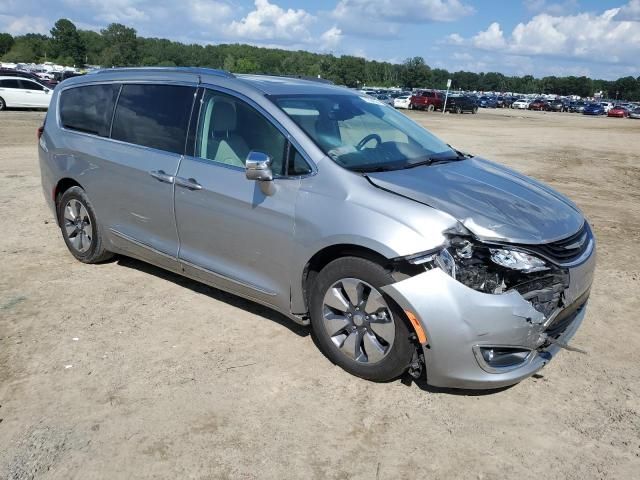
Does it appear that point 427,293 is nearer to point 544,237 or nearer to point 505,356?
point 505,356

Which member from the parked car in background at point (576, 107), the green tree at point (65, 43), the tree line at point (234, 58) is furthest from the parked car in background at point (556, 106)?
the green tree at point (65, 43)

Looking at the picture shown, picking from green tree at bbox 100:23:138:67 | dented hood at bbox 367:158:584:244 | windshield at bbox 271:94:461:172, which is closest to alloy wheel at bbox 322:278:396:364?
dented hood at bbox 367:158:584:244

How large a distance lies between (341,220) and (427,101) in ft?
156

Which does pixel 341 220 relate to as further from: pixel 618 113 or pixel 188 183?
pixel 618 113

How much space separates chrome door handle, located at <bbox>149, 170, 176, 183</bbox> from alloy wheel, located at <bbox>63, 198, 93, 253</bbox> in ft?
3.97

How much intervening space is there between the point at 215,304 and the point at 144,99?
184 centimetres

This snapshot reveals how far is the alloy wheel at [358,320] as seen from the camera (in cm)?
345

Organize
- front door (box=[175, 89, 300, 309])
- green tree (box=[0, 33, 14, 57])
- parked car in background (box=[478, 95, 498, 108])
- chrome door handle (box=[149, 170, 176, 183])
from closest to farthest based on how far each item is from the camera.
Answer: front door (box=[175, 89, 300, 309]), chrome door handle (box=[149, 170, 176, 183]), parked car in background (box=[478, 95, 498, 108]), green tree (box=[0, 33, 14, 57])

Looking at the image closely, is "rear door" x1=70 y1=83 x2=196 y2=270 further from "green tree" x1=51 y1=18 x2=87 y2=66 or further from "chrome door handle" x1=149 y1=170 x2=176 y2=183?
"green tree" x1=51 y1=18 x2=87 y2=66

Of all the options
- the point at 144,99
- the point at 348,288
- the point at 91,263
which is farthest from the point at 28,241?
the point at 348,288

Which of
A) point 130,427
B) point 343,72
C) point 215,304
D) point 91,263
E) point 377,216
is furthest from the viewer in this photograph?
point 343,72

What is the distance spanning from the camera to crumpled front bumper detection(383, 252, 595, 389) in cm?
314

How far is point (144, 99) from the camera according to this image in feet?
15.9

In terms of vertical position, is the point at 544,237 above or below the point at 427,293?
above
